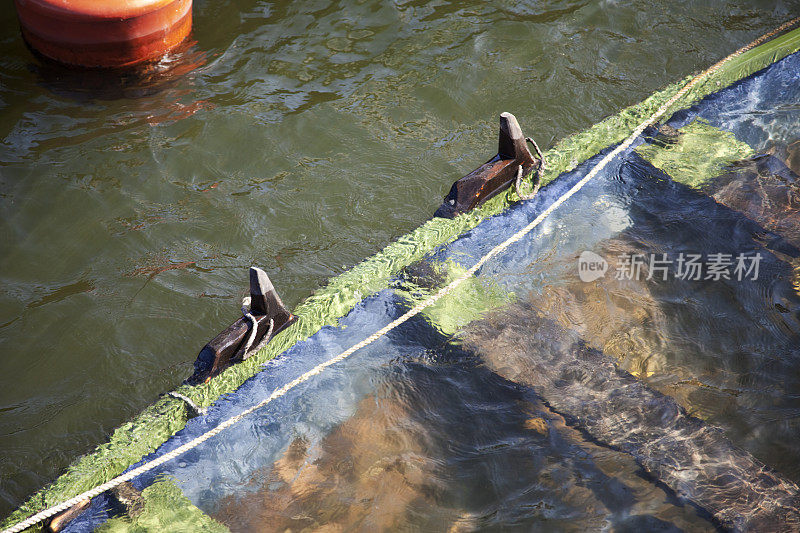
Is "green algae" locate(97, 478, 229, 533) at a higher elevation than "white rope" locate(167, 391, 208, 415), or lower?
lower

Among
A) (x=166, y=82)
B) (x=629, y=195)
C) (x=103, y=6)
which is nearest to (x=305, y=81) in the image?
(x=166, y=82)

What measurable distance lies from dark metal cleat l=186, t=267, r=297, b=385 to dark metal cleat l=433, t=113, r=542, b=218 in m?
0.97

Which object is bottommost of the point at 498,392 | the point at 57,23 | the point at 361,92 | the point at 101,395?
the point at 101,395

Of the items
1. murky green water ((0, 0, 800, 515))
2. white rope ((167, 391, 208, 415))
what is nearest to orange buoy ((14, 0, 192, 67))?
murky green water ((0, 0, 800, 515))

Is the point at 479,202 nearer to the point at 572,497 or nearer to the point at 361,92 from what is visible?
the point at 572,497

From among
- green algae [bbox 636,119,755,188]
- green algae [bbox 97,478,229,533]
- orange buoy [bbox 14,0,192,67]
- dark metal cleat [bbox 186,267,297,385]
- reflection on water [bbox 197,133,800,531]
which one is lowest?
reflection on water [bbox 197,133,800,531]

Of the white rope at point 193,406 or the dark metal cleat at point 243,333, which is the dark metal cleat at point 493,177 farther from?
the white rope at point 193,406

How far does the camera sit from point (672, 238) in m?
2.92

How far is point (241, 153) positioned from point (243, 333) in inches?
88.0

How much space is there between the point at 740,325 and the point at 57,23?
4.75 meters

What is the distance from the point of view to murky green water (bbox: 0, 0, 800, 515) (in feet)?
9.89
